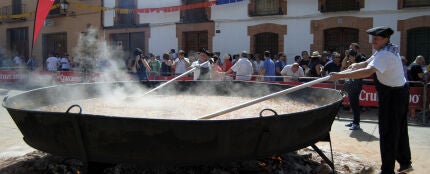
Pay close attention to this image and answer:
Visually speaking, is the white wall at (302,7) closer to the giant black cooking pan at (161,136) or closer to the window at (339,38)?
the window at (339,38)

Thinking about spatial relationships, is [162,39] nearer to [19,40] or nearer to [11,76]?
[11,76]

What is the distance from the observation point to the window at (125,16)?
19047 millimetres

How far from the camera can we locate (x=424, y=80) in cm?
795

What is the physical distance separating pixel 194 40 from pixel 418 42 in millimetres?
8867

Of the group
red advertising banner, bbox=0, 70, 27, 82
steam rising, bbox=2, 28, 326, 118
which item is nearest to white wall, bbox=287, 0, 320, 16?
steam rising, bbox=2, 28, 326, 118

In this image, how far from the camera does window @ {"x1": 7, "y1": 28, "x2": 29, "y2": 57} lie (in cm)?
2442

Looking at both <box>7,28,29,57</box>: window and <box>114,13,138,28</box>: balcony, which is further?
<box>7,28,29,57</box>: window

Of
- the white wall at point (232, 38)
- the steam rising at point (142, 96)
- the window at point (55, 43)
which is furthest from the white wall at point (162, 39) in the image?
the steam rising at point (142, 96)

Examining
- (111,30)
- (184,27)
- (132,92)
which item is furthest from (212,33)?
(132,92)

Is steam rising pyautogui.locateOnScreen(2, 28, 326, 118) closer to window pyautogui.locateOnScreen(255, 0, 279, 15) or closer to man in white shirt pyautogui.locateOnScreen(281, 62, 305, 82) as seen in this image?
man in white shirt pyautogui.locateOnScreen(281, 62, 305, 82)

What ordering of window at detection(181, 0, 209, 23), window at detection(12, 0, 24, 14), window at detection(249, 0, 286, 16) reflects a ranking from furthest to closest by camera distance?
window at detection(12, 0, 24, 14)
window at detection(181, 0, 209, 23)
window at detection(249, 0, 286, 16)

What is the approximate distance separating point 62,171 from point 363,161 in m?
3.36

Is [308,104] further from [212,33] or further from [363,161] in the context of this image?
[212,33]

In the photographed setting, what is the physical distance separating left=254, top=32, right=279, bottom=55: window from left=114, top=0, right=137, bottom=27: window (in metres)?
6.57
